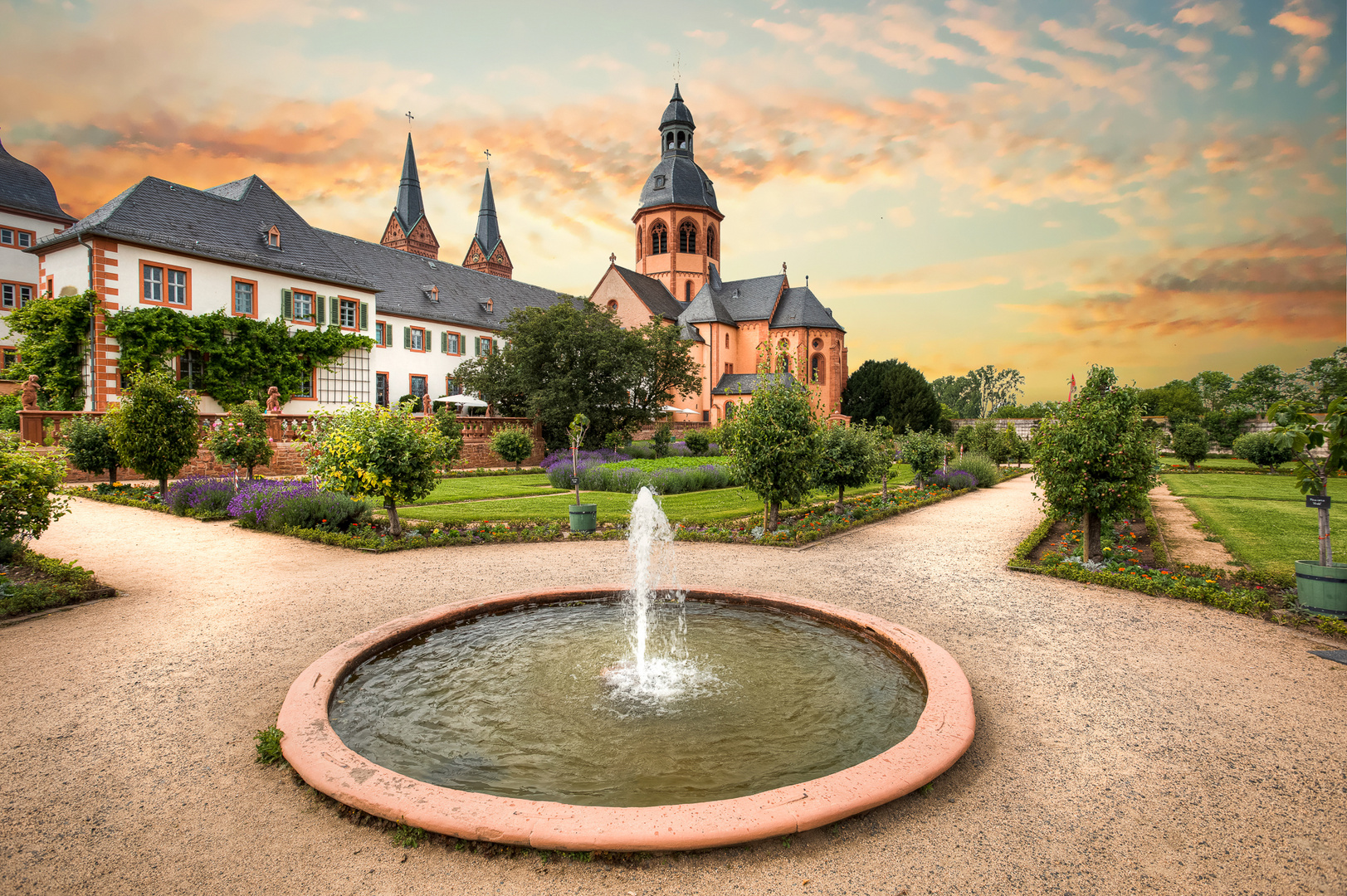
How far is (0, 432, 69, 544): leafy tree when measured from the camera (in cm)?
704

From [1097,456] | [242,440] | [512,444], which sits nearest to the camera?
[1097,456]

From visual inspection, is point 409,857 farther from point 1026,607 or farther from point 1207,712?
point 1026,607

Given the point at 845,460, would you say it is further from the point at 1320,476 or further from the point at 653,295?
the point at 653,295

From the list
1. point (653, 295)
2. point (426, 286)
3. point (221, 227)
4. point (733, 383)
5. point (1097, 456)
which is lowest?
point (1097, 456)

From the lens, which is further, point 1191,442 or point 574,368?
point 574,368

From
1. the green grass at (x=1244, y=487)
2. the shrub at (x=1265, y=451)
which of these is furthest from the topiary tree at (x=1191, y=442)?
the green grass at (x=1244, y=487)

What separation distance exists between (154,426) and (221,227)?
725 inches

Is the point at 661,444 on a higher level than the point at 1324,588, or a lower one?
higher

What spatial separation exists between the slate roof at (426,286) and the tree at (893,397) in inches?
1230

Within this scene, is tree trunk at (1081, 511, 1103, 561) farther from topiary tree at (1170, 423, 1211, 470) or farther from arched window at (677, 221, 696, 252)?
arched window at (677, 221, 696, 252)

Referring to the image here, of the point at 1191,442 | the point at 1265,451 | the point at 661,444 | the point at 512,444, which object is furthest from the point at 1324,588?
the point at 1265,451

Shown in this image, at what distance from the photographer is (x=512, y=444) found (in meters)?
27.4

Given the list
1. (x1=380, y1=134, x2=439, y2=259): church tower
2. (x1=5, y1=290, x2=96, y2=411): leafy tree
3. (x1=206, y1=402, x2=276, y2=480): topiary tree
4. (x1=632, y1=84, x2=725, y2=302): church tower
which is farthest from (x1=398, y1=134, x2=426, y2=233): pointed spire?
(x1=206, y1=402, x2=276, y2=480): topiary tree

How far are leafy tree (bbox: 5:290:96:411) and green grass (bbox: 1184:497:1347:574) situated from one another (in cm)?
3421
